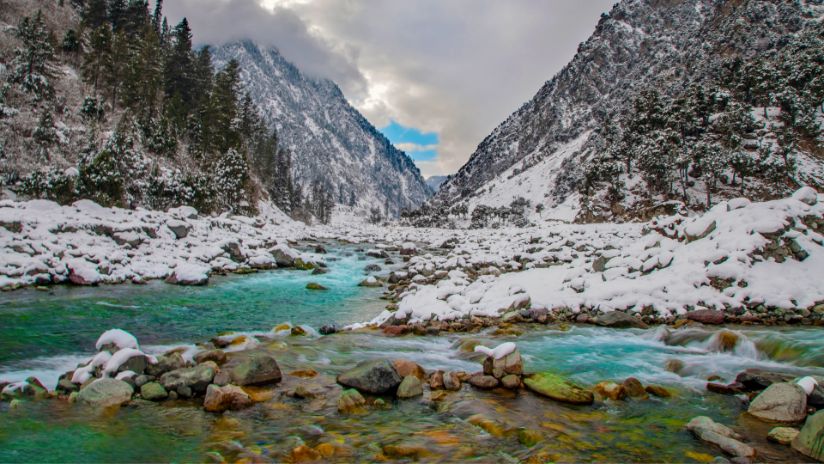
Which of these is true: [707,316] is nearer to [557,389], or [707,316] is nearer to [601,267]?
[601,267]

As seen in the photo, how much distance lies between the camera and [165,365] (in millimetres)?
7023

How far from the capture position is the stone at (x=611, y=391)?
672 cm

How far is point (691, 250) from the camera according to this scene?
14836mm

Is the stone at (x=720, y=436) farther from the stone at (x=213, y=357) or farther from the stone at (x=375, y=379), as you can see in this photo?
the stone at (x=213, y=357)

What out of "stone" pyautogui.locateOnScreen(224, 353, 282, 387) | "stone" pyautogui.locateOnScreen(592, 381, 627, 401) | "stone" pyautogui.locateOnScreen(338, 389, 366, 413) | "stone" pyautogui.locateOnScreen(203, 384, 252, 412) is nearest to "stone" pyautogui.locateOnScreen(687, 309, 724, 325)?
"stone" pyautogui.locateOnScreen(592, 381, 627, 401)

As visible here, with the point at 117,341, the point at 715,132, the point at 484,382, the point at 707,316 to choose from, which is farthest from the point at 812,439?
the point at 715,132

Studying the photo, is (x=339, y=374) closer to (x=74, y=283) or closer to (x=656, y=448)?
(x=656, y=448)

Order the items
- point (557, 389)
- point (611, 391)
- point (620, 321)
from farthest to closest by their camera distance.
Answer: point (620, 321) < point (611, 391) < point (557, 389)

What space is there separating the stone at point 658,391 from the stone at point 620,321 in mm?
5270

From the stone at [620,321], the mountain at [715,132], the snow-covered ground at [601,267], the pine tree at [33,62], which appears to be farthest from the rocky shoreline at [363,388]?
the pine tree at [33,62]

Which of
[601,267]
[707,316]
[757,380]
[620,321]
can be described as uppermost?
[601,267]

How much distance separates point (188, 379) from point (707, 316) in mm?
13344

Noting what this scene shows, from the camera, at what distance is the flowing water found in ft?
15.8

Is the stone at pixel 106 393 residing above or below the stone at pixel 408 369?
below
